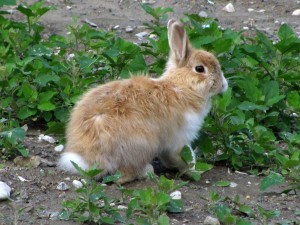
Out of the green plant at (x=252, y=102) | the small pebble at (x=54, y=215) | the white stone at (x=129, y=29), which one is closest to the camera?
the small pebble at (x=54, y=215)

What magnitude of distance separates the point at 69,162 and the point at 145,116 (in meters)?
0.60

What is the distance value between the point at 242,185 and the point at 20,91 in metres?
1.89

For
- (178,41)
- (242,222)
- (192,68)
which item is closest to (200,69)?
(192,68)

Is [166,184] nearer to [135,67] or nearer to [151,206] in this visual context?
[151,206]

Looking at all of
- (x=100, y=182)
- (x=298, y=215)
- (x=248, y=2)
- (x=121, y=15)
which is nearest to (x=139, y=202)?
(x=100, y=182)

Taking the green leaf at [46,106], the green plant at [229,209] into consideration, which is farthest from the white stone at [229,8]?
the green plant at [229,209]

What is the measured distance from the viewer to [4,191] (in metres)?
5.84

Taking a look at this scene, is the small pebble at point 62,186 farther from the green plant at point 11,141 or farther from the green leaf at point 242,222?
the green leaf at point 242,222

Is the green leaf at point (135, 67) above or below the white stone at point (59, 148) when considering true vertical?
above

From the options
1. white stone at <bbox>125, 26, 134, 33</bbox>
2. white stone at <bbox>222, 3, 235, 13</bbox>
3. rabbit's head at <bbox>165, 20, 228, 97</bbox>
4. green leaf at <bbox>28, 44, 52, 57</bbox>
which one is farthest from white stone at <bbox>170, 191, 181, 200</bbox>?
white stone at <bbox>222, 3, 235, 13</bbox>

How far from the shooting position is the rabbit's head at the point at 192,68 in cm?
678

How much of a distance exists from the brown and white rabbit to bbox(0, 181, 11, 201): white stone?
0.56m

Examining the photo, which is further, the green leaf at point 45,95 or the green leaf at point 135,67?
the green leaf at point 135,67

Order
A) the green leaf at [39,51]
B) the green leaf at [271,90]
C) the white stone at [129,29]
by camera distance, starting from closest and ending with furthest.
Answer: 1. the green leaf at [271,90]
2. the green leaf at [39,51]
3. the white stone at [129,29]
